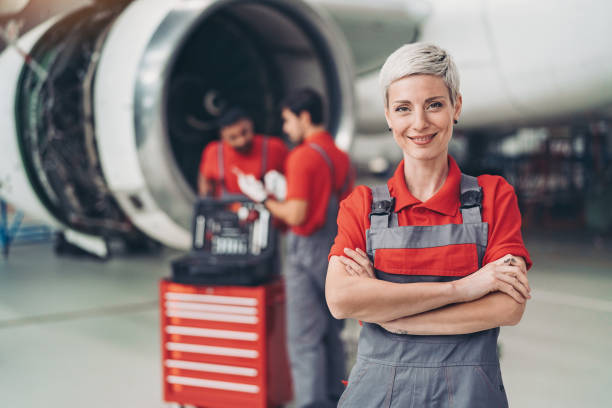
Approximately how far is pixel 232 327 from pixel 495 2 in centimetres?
206

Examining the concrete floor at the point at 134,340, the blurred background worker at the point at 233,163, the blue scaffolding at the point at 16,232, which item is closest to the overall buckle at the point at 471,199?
the concrete floor at the point at 134,340

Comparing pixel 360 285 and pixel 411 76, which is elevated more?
pixel 411 76

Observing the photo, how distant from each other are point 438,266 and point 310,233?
1.15m

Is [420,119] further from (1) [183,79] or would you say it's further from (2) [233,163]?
(1) [183,79]

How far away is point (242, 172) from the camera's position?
2.20 m

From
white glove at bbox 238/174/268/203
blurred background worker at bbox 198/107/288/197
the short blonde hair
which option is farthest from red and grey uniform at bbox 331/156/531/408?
blurred background worker at bbox 198/107/288/197

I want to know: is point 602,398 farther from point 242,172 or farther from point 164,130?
point 164,130

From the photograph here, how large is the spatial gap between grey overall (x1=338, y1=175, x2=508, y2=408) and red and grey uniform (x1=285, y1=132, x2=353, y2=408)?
1070 millimetres

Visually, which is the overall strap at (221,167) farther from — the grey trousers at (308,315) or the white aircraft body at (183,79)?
the grey trousers at (308,315)

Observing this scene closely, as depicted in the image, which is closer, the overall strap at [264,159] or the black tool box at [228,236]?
the black tool box at [228,236]

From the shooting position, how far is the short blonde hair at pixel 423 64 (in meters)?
0.61

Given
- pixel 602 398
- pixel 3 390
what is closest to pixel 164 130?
pixel 3 390

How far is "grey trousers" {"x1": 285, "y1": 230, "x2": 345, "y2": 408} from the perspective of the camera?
71.2 inches

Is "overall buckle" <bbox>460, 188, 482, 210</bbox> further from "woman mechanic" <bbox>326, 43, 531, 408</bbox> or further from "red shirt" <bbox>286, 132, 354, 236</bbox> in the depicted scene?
"red shirt" <bbox>286, 132, 354, 236</bbox>
